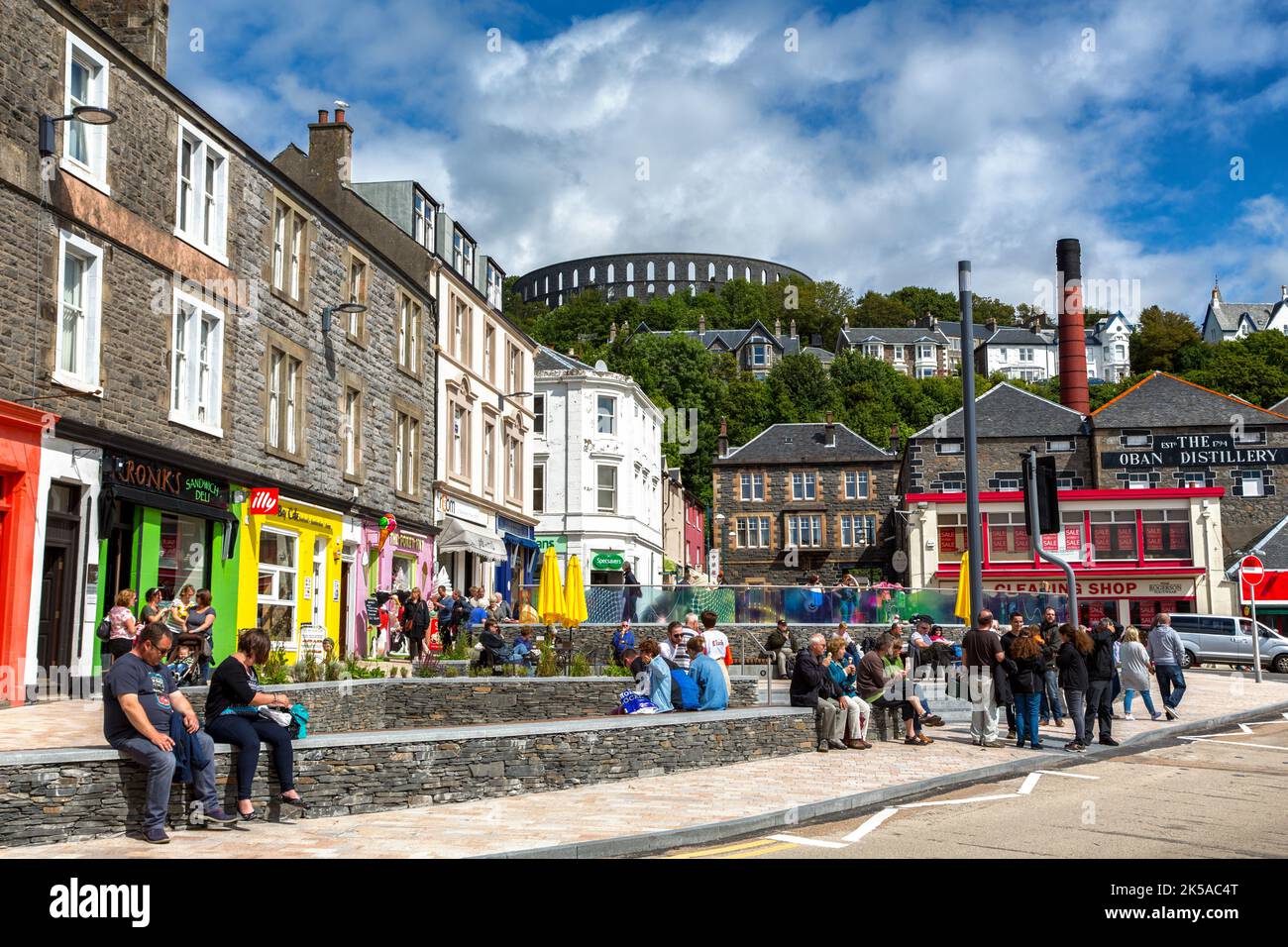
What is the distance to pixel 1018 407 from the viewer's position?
226 ft

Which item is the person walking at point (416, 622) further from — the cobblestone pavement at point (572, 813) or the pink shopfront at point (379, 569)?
the cobblestone pavement at point (572, 813)

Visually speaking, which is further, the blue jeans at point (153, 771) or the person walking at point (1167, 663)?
the person walking at point (1167, 663)

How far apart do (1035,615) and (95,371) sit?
2786cm

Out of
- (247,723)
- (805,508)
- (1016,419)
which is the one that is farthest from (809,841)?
(805,508)

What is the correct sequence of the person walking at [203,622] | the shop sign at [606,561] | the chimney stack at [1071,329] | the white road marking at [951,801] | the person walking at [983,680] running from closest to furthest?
the white road marking at [951,801]
the person walking at [983,680]
the person walking at [203,622]
the shop sign at [606,561]
the chimney stack at [1071,329]

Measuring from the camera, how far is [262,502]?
80.6ft

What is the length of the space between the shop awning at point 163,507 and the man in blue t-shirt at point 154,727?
10.1 meters

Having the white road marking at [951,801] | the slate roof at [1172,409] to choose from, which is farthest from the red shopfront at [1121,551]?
the white road marking at [951,801]

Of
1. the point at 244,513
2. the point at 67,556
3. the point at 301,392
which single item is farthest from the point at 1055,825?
the point at 301,392

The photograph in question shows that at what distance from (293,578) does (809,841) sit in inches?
746

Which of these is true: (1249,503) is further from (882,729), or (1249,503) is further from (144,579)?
(144,579)

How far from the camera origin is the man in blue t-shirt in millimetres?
9562

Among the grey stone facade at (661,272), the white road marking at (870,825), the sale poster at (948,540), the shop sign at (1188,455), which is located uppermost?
the grey stone facade at (661,272)

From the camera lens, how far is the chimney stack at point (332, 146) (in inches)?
1403
